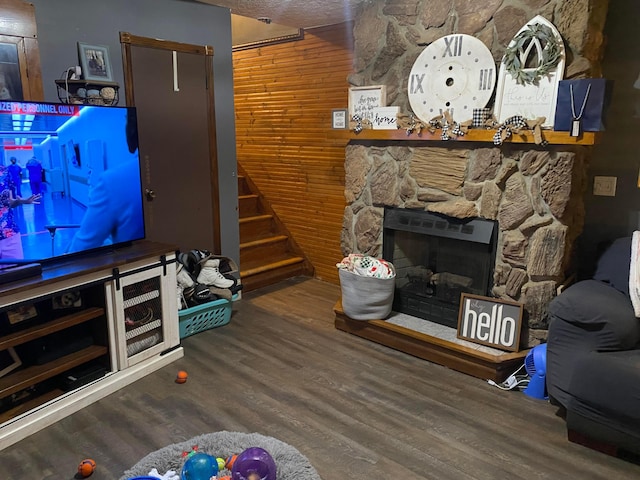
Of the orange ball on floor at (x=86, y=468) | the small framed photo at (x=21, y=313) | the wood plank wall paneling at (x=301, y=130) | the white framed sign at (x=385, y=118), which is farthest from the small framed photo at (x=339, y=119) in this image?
the orange ball on floor at (x=86, y=468)

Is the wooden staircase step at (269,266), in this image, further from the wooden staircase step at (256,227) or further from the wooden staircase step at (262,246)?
the wooden staircase step at (256,227)

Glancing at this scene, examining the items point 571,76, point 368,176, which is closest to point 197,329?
point 368,176

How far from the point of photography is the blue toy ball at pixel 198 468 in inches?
74.1

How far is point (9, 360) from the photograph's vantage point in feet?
7.96

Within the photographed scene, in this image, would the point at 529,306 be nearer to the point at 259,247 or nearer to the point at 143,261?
the point at 143,261

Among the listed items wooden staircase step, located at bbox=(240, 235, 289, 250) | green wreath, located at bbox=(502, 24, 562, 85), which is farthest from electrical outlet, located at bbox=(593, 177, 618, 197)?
wooden staircase step, located at bbox=(240, 235, 289, 250)

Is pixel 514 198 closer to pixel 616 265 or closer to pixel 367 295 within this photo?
pixel 616 265

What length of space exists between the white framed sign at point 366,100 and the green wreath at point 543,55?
0.83 meters

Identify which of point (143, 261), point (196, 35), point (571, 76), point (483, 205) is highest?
point (196, 35)

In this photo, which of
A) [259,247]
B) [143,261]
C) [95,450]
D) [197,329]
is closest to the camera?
[95,450]

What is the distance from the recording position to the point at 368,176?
11.5 ft

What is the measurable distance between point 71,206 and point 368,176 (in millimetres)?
1933

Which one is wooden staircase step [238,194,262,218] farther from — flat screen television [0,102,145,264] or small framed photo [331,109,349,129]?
flat screen television [0,102,145,264]

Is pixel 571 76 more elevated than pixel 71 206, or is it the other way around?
pixel 571 76
